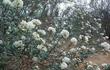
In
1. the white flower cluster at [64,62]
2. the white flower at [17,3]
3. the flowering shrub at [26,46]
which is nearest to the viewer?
the white flower at [17,3]

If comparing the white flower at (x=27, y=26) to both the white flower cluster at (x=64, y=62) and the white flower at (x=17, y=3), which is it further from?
the white flower cluster at (x=64, y=62)

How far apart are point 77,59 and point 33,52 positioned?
2.52ft

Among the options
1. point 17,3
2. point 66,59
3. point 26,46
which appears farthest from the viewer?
point 66,59

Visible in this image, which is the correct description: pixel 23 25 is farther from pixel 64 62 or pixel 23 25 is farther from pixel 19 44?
pixel 64 62

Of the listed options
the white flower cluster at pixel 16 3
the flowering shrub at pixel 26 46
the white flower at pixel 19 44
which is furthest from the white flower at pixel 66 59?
the white flower cluster at pixel 16 3

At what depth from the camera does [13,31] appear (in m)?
3.66

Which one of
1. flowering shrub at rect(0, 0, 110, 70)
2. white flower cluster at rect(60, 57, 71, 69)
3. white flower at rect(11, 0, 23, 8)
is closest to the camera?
white flower at rect(11, 0, 23, 8)

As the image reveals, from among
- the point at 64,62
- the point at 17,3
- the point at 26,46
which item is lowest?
the point at 64,62

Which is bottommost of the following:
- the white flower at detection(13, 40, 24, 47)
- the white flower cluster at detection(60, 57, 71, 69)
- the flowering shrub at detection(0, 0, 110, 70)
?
the white flower cluster at detection(60, 57, 71, 69)

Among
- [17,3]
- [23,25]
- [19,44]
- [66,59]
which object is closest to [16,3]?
[17,3]

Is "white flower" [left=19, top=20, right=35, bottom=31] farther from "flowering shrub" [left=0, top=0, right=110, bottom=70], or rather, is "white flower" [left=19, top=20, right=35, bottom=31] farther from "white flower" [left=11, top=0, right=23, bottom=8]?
"white flower" [left=11, top=0, right=23, bottom=8]

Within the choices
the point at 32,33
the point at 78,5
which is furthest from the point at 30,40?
the point at 78,5

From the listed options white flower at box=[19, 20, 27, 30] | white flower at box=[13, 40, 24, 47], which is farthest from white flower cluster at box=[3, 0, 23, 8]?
white flower at box=[13, 40, 24, 47]

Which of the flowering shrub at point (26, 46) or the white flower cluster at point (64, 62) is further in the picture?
the white flower cluster at point (64, 62)
